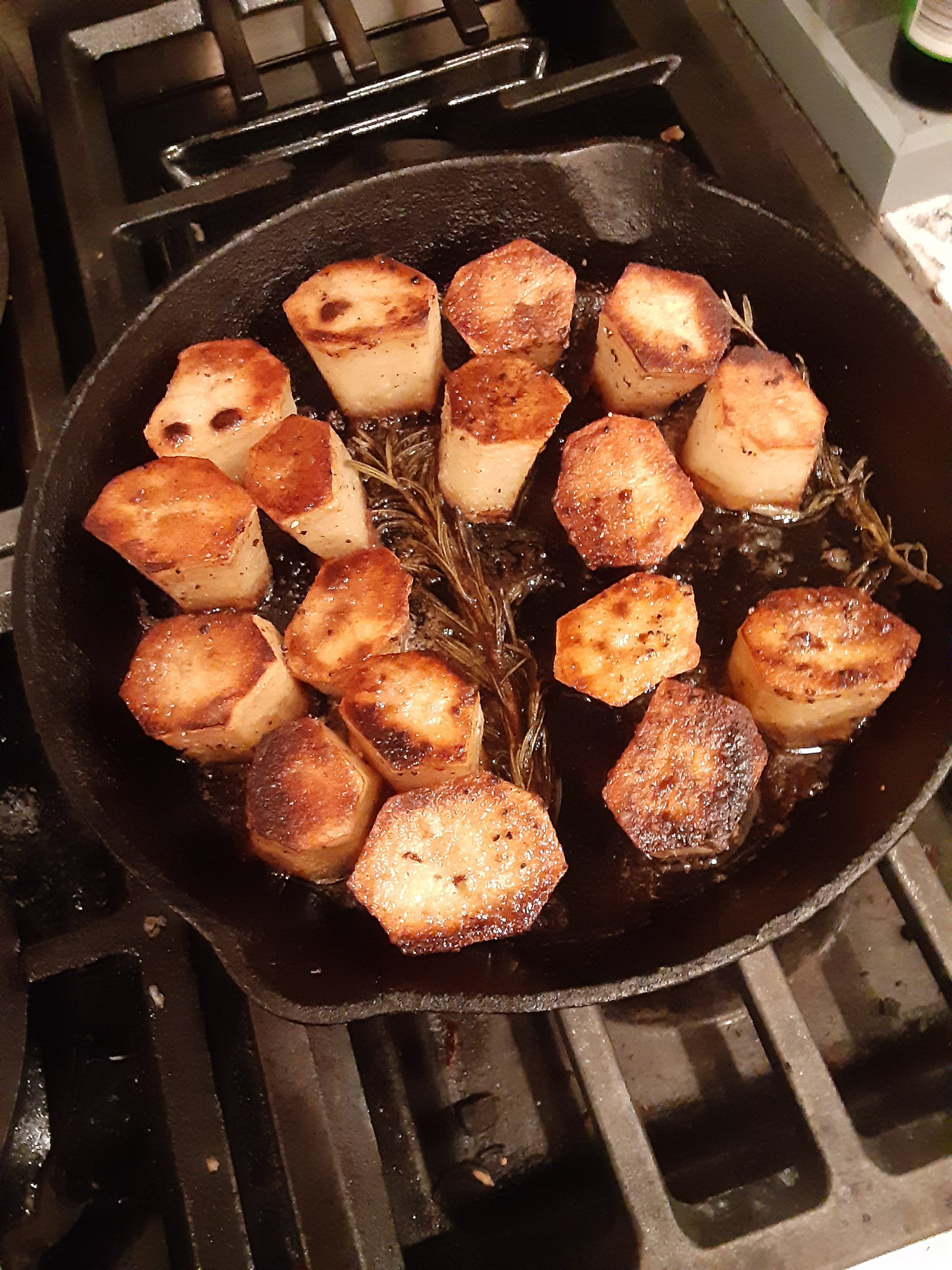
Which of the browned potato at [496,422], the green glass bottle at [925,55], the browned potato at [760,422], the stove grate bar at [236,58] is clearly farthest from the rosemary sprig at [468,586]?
the green glass bottle at [925,55]

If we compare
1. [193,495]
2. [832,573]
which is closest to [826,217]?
[832,573]

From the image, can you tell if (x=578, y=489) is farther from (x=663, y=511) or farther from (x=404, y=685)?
(x=404, y=685)

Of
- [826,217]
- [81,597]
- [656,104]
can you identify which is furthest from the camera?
[656,104]

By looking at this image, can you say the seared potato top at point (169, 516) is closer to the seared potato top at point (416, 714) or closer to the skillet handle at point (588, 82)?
the seared potato top at point (416, 714)

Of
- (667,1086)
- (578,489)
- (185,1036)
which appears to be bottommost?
(667,1086)

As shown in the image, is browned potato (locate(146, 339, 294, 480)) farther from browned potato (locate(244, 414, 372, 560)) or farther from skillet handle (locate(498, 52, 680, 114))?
skillet handle (locate(498, 52, 680, 114))

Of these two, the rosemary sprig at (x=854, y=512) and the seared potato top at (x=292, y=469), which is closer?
the seared potato top at (x=292, y=469)
